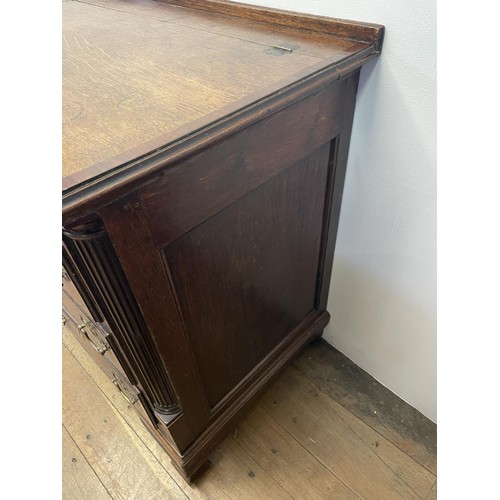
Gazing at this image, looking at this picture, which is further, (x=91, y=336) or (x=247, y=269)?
(x=91, y=336)

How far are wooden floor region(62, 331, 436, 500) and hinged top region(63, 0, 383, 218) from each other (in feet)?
2.99

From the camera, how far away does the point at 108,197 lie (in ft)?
1.34

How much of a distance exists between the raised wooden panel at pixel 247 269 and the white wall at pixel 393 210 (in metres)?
0.09

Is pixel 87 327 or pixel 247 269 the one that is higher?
pixel 247 269

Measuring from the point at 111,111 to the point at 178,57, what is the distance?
217 millimetres

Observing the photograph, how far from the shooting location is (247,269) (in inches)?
29.4

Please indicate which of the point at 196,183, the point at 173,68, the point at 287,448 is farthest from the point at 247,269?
the point at 287,448

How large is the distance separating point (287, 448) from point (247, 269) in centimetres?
60

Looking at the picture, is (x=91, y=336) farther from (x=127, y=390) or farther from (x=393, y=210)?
(x=393, y=210)

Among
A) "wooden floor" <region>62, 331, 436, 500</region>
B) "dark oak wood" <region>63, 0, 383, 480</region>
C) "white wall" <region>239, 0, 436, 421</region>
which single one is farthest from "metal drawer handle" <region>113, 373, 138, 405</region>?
"white wall" <region>239, 0, 436, 421</region>

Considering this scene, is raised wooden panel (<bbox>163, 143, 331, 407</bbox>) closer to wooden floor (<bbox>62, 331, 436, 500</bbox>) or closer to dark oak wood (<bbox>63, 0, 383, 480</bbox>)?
dark oak wood (<bbox>63, 0, 383, 480</bbox>)

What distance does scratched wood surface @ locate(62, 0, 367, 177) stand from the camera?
48cm
